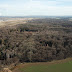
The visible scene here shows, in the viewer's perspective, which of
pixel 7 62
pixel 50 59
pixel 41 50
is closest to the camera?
pixel 7 62

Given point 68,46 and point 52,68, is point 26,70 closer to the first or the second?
point 52,68

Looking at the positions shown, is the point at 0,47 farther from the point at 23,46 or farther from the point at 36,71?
the point at 36,71

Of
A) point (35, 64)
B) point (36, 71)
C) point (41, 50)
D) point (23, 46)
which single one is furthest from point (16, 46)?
point (36, 71)

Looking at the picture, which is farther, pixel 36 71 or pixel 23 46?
pixel 23 46

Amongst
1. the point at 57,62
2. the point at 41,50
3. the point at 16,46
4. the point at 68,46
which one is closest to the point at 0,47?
the point at 16,46

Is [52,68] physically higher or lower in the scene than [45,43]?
lower

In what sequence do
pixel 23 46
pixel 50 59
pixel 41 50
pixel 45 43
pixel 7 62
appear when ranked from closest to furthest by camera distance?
pixel 7 62 < pixel 50 59 < pixel 41 50 < pixel 23 46 < pixel 45 43
